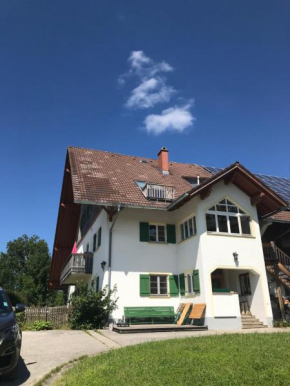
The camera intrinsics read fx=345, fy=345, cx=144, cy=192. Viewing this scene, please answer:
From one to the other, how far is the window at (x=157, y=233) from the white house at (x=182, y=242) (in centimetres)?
5

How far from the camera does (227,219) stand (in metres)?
17.2

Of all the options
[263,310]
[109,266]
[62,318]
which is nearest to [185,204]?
[109,266]

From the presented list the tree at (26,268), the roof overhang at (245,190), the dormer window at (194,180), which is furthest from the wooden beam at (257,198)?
the tree at (26,268)

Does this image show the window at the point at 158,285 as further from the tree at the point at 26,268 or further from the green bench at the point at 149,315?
the tree at the point at 26,268

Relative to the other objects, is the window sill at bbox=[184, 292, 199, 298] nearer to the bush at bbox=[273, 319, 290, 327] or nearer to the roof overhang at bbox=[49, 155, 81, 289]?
the bush at bbox=[273, 319, 290, 327]

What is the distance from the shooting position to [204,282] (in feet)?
50.5

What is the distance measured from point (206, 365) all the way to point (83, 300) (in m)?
10.2

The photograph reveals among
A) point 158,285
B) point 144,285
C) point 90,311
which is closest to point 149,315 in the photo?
point 144,285

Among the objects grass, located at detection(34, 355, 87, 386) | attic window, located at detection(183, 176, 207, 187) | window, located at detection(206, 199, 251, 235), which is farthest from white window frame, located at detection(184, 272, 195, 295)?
grass, located at detection(34, 355, 87, 386)

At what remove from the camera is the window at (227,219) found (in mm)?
16766

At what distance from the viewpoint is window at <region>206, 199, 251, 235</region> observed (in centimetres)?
1677

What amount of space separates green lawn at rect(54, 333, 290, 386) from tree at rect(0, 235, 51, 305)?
139 ft

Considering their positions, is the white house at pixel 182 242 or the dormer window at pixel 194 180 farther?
the dormer window at pixel 194 180

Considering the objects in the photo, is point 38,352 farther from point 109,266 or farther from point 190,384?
point 109,266
